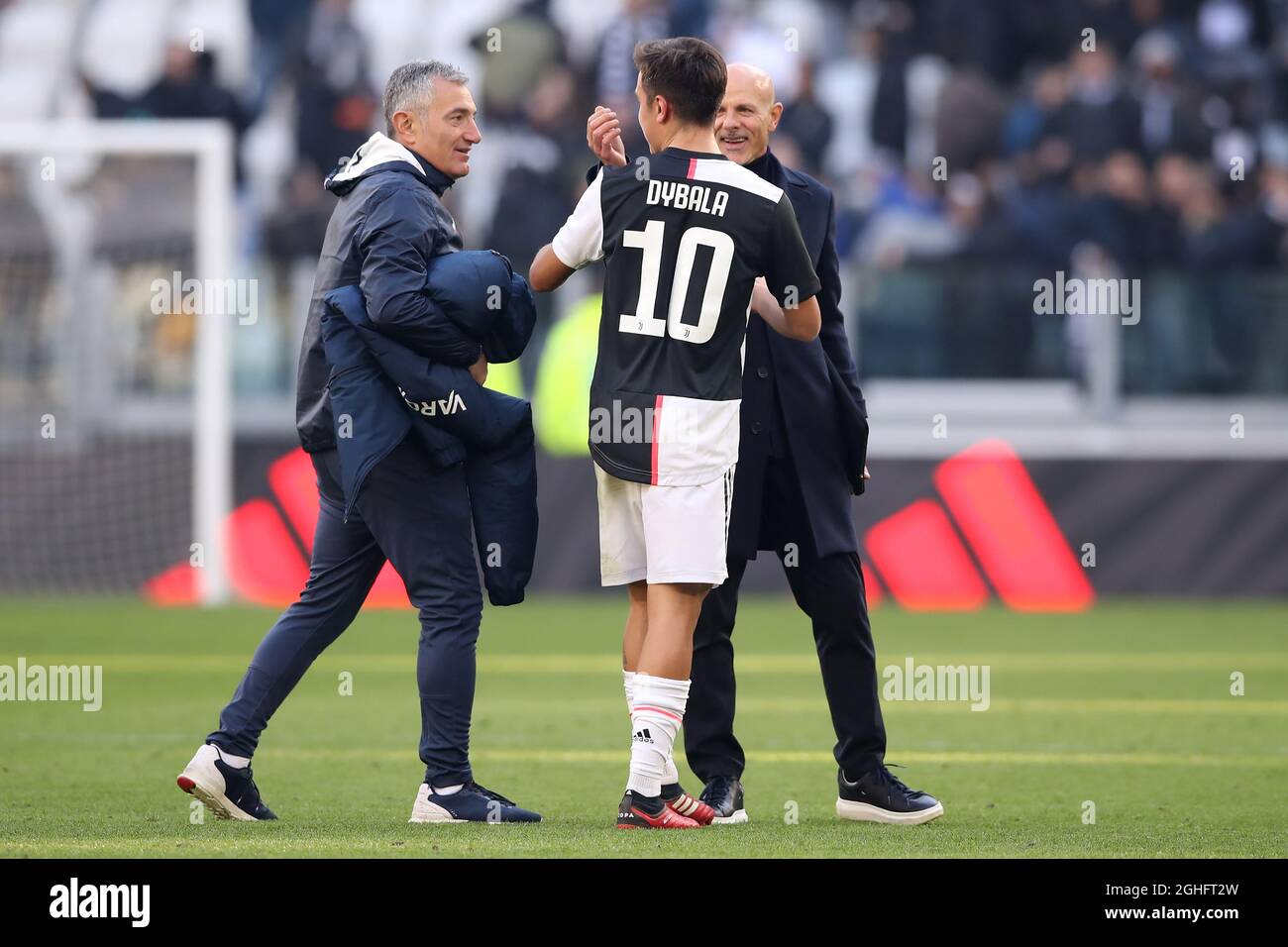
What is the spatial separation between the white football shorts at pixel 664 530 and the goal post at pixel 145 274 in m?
8.23

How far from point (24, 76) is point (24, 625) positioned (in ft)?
30.8

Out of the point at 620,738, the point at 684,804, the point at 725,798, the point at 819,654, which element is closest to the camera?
the point at 684,804

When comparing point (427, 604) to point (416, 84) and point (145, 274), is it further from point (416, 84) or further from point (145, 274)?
point (145, 274)

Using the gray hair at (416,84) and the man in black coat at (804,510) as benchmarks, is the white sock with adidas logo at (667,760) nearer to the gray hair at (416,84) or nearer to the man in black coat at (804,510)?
the man in black coat at (804,510)

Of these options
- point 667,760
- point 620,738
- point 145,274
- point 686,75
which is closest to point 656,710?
point 667,760

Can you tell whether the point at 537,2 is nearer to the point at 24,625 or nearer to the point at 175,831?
the point at 24,625

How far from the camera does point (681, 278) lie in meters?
6.05

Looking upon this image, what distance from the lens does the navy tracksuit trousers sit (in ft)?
20.7

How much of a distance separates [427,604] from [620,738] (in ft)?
7.70

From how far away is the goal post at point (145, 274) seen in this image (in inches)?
560

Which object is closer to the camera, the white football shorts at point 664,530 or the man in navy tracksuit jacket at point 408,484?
the white football shorts at point 664,530

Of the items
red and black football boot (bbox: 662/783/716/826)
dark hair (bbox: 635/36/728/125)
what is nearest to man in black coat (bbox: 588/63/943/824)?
red and black football boot (bbox: 662/783/716/826)

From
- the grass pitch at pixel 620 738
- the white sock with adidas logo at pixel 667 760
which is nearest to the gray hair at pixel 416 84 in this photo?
the white sock with adidas logo at pixel 667 760

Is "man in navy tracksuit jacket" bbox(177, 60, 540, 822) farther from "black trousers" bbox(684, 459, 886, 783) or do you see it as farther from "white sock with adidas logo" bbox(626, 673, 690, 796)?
"black trousers" bbox(684, 459, 886, 783)
